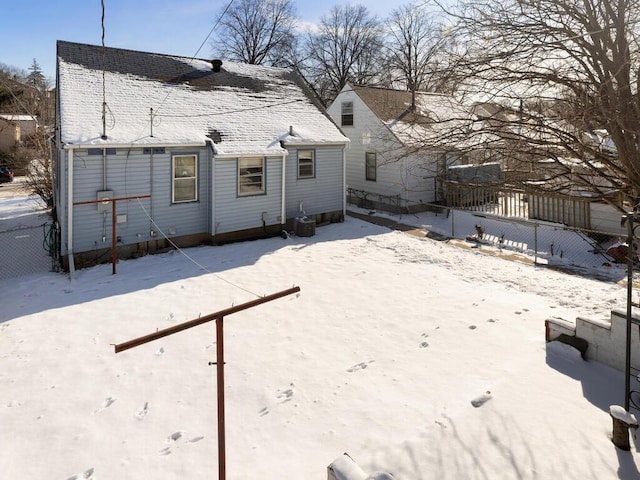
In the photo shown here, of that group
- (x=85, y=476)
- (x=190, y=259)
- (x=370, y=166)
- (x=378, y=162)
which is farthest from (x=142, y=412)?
(x=370, y=166)

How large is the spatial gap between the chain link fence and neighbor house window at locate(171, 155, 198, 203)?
3.41 metres

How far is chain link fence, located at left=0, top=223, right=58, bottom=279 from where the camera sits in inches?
437

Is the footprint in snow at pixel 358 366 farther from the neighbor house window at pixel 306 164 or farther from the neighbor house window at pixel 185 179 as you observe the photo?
the neighbor house window at pixel 306 164

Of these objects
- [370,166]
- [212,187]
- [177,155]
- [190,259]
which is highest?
[370,166]

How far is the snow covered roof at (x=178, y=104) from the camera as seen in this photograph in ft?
38.5

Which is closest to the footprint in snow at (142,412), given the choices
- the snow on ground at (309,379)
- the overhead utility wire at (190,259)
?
the snow on ground at (309,379)

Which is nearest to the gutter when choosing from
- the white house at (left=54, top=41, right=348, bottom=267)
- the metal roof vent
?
the white house at (left=54, top=41, right=348, bottom=267)

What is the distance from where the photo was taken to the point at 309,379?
614cm

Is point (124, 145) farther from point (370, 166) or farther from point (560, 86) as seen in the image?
point (370, 166)

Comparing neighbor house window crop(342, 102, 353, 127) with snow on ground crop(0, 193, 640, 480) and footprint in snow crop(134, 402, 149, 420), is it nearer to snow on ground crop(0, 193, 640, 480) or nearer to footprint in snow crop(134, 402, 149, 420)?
snow on ground crop(0, 193, 640, 480)

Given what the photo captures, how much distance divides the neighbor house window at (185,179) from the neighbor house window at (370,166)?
1049cm

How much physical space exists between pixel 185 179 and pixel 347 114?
11902mm

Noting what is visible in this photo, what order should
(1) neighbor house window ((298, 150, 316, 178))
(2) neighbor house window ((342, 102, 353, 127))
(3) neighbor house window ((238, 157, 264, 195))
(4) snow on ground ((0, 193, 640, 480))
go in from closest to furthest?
1. (4) snow on ground ((0, 193, 640, 480))
2. (3) neighbor house window ((238, 157, 264, 195))
3. (1) neighbor house window ((298, 150, 316, 178))
4. (2) neighbor house window ((342, 102, 353, 127))

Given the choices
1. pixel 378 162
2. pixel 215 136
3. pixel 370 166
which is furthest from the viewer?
pixel 370 166
